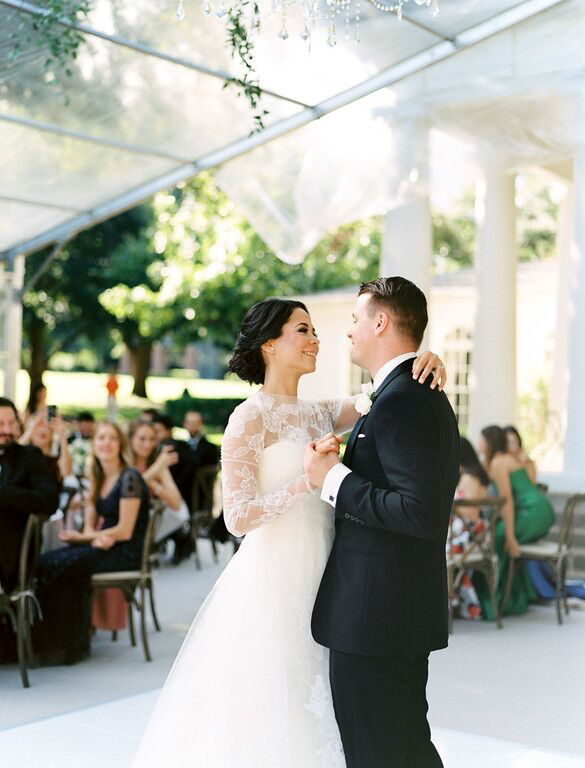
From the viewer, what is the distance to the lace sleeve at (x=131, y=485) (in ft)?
21.8

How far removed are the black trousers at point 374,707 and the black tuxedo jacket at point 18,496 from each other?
11.2 feet

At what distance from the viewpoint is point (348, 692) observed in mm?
2949

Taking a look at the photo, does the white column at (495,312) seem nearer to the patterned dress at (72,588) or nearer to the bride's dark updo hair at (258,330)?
the patterned dress at (72,588)

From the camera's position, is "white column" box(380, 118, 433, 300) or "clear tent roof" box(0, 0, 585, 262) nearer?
"clear tent roof" box(0, 0, 585, 262)

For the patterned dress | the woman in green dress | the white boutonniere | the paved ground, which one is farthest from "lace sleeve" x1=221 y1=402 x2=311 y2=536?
the woman in green dress

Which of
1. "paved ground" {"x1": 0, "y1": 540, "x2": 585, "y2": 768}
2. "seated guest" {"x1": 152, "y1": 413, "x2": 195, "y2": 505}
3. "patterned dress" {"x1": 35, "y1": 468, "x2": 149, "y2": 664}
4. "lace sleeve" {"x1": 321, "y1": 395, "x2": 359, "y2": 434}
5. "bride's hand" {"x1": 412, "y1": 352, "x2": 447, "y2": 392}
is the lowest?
"paved ground" {"x1": 0, "y1": 540, "x2": 585, "y2": 768}

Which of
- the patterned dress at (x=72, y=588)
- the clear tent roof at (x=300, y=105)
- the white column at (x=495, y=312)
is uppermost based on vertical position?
the clear tent roof at (x=300, y=105)

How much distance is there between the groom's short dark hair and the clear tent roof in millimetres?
4533

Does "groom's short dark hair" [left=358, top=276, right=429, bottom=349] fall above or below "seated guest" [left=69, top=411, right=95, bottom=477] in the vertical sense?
above

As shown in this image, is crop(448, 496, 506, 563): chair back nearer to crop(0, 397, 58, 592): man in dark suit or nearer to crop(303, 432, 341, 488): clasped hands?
crop(0, 397, 58, 592): man in dark suit

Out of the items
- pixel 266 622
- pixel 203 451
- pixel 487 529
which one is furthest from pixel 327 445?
pixel 203 451

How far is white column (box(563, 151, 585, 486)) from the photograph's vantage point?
9.79 meters

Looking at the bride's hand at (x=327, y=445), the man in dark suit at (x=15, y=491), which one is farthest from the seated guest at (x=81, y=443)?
the bride's hand at (x=327, y=445)

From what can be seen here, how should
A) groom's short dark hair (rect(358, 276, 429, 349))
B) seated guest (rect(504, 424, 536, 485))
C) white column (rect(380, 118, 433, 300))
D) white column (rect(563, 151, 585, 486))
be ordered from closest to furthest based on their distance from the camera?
groom's short dark hair (rect(358, 276, 429, 349)) < seated guest (rect(504, 424, 536, 485)) < white column (rect(563, 151, 585, 486)) < white column (rect(380, 118, 433, 300))
